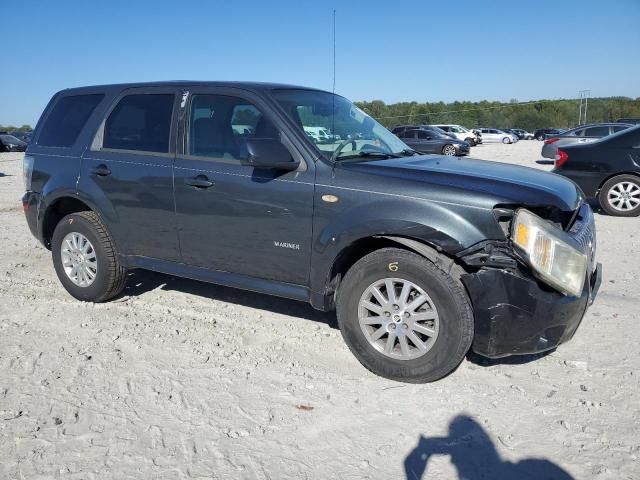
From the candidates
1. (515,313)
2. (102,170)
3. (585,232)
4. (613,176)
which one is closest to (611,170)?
(613,176)

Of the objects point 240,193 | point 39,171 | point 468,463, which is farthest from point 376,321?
point 39,171

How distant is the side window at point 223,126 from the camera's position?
387 cm

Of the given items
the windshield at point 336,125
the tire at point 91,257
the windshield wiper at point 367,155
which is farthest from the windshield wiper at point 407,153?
the tire at point 91,257

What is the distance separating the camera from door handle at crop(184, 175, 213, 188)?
3.93 m

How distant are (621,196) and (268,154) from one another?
23.7ft

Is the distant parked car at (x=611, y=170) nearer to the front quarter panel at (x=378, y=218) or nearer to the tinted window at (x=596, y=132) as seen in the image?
the front quarter panel at (x=378, y=218)

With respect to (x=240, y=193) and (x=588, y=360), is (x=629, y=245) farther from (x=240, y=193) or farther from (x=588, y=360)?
(x=240, y=193)

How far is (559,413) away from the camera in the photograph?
3.01 m

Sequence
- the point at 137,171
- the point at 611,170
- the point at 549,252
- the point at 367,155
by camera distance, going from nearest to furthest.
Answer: the point at 549,252 → the point at 367,155 → the point at 137,171 → the point at 611,170

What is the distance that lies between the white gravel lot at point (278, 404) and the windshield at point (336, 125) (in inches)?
57.2

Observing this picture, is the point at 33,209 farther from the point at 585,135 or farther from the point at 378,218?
the point at 585,135

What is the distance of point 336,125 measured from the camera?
4.10 meters

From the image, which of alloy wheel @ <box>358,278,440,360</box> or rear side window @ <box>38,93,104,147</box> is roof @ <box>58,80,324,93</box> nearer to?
rear side window @ <box>38,93,104,147</box>

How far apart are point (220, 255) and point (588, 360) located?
2.72 m
